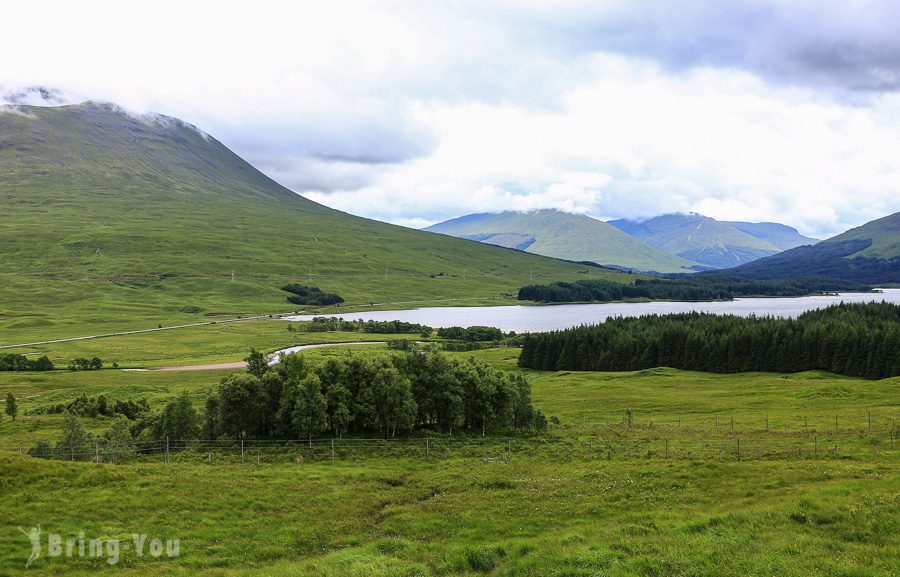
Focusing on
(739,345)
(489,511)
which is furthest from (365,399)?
(739,345)

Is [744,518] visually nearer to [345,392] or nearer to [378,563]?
[378,563]

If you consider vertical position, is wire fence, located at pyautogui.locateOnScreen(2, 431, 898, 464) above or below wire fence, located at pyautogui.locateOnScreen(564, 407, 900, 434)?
above

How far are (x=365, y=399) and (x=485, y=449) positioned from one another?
1348 cm

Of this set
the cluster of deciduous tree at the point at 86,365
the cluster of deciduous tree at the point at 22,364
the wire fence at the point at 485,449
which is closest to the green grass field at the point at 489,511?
the wire fence at the point at 485,449

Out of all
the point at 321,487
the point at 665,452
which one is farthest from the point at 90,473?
the point at 665,452

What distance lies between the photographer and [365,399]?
60094 millimetres

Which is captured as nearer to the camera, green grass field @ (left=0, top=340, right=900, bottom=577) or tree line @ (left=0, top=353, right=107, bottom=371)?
green grass field @ (left=0, top=340, right=900, bottom=577)

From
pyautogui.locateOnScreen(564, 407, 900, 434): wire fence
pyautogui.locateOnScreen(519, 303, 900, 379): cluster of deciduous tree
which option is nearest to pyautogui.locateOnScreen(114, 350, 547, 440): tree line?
pyautogui.locateOnScreen(564, 407, 900, 434): wire fence

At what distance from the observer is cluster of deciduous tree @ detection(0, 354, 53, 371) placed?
126 m

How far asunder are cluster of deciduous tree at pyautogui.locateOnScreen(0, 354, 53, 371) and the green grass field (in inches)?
3912

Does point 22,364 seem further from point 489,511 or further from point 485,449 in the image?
point 489,511

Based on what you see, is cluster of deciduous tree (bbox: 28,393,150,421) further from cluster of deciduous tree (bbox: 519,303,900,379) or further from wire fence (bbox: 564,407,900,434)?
cluster of deciduous tree (bbox: 519,303,900,379)

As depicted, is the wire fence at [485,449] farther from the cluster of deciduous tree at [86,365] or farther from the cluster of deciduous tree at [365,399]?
the cluster of deciduous tree at [86,365]

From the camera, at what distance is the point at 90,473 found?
37969mm
